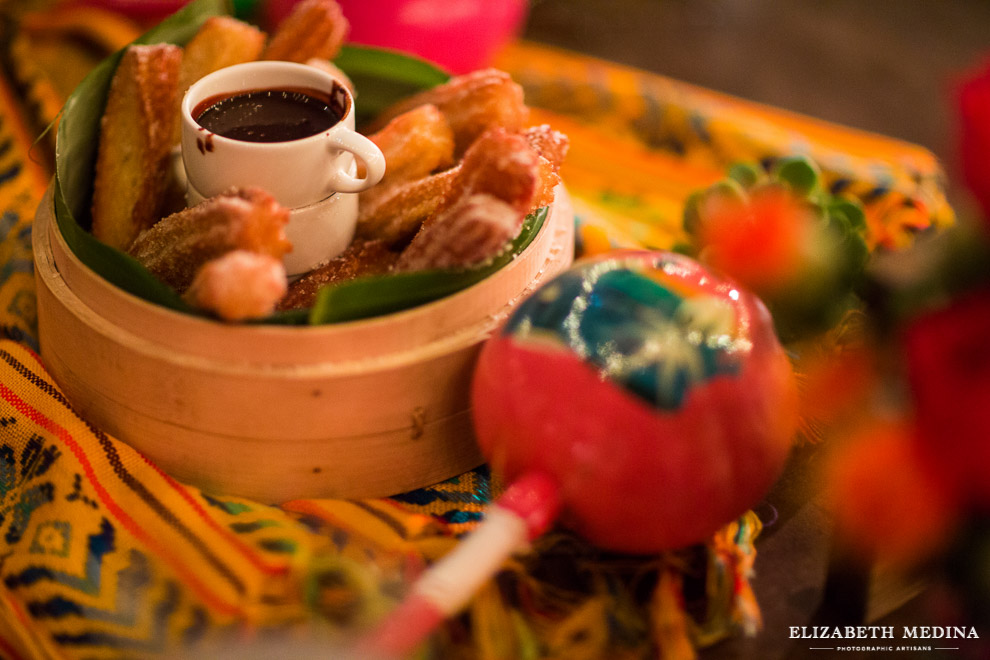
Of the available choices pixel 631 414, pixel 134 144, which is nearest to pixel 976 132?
pixel 631 414

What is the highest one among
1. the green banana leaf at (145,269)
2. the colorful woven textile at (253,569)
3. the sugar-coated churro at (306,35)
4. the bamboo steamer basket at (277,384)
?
the sugar-coated churro at (306,35)

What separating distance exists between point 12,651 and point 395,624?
0.32 m

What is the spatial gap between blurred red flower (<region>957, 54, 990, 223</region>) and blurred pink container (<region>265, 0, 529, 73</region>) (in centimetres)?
83

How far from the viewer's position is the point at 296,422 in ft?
1.86

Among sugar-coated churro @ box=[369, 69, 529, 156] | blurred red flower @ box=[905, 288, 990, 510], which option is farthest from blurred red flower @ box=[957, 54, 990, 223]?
sugar-coated churro @ box=[369, 69, 529, 156]

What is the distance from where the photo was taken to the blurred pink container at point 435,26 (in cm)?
111

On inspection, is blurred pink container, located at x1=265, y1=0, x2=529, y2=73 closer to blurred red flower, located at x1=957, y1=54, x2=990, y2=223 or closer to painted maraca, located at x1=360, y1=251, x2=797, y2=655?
painted maraca, located at x1=360, y1=251, x2=797, y2=655

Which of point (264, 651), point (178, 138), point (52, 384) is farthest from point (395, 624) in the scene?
point (178, 138)

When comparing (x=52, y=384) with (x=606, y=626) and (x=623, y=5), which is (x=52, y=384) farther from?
(x=623, y=5)

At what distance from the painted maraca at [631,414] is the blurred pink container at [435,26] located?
2.32 feet

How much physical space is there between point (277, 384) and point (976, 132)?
430 mm

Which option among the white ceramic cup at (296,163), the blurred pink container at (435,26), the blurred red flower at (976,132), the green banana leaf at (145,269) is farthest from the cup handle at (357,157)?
the blurred pink container at (435,26)

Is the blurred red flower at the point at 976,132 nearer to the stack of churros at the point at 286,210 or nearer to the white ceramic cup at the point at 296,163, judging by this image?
the stack of churros at the point at 286,210

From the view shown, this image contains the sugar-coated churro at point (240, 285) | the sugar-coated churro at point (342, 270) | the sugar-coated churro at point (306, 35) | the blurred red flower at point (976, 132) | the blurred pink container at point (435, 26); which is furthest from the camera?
the blurred pink container at point (435, 26)
